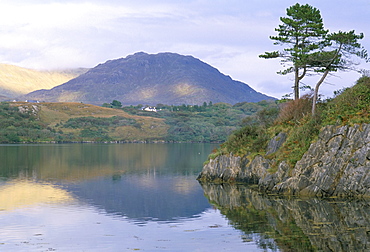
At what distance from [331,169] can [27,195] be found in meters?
Answer: 27.6

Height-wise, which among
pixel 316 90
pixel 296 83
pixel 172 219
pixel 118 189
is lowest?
pixel 172 219

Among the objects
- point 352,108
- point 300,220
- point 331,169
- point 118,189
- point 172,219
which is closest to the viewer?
point 300,220

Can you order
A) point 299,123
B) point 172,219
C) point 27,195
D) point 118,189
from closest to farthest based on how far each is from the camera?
point 172,219 < point 27,195 < point 299,123 < point 118,189

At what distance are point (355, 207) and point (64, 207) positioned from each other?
71.9ft

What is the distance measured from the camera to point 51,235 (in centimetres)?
2650

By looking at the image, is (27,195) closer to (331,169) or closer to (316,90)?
(331,169)

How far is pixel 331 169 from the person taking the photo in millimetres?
36312

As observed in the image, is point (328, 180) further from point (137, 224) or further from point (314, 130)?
point (137, 224)

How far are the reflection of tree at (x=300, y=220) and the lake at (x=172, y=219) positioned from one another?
50 millimetres

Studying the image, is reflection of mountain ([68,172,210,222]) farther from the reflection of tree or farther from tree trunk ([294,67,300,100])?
tree trunk ([294,67,300,100])

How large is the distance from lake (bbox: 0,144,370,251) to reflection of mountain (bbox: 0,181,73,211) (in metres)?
0.09

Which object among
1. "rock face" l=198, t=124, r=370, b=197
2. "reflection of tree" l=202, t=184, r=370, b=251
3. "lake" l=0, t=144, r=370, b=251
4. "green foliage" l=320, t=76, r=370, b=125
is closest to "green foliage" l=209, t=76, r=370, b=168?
"green foliage" l=320, t=76, r=370, b=125

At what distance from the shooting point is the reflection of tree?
23.3 metres

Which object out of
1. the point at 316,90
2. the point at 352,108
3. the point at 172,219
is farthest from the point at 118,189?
the point at 352,108
